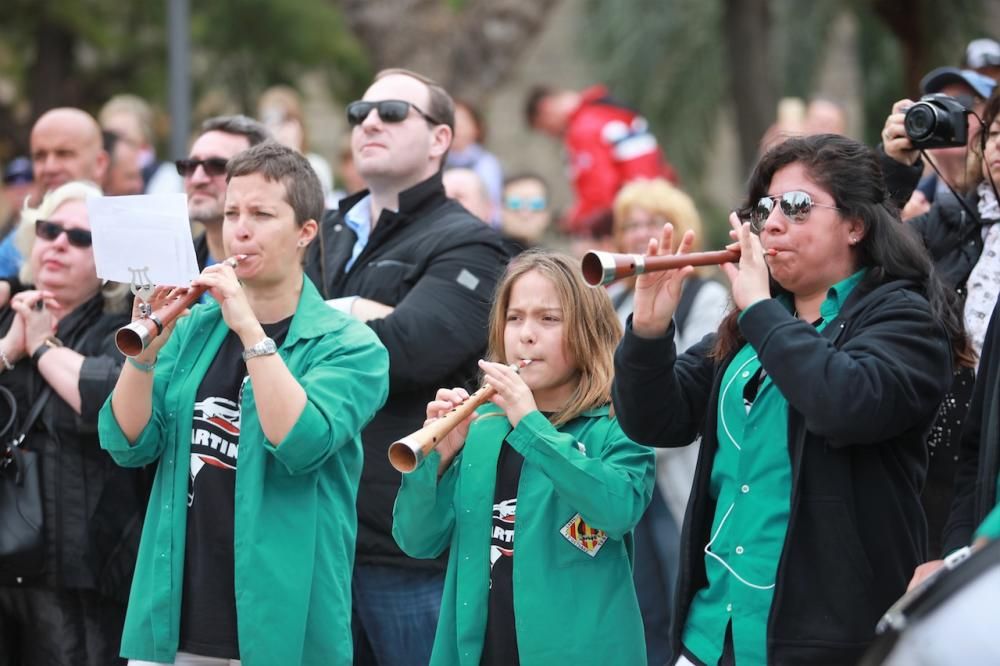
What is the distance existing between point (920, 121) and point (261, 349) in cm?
198

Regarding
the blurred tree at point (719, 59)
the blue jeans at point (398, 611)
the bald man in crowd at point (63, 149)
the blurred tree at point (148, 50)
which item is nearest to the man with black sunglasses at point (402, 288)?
the blue jeans at point (398, 611)

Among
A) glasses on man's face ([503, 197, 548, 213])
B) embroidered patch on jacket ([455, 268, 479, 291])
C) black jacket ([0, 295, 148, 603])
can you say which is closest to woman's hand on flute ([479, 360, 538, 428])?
embroidered patch on jacket ([455, 268, 479, 291])

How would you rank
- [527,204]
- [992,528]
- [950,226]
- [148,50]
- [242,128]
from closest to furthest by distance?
[992,528] < [950,226] < [242,128] < [527,204] < [148,50]

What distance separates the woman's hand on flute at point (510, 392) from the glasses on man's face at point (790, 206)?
0.75m

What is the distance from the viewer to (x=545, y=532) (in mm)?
4008

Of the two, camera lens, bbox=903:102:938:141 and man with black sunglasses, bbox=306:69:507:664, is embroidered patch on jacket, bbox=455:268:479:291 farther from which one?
camera lens, bbox=903:102:938:141

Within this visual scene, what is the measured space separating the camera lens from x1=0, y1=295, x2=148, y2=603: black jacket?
2.64 meters

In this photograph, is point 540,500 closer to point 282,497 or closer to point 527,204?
point 282,497

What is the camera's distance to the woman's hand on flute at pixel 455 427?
13.2 feet

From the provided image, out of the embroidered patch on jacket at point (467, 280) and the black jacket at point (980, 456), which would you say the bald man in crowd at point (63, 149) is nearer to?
the embroidered patch on jacket at point (467, 280)

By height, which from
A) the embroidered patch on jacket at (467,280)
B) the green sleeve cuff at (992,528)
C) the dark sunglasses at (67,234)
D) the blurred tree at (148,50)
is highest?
the blurred tree at (148,50)

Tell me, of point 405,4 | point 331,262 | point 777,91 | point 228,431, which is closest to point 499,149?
point 405,4

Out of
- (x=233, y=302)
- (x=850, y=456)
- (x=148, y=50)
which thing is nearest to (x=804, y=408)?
(x=850, y=456)

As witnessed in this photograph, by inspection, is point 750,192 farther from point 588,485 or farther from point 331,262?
point 331,262
